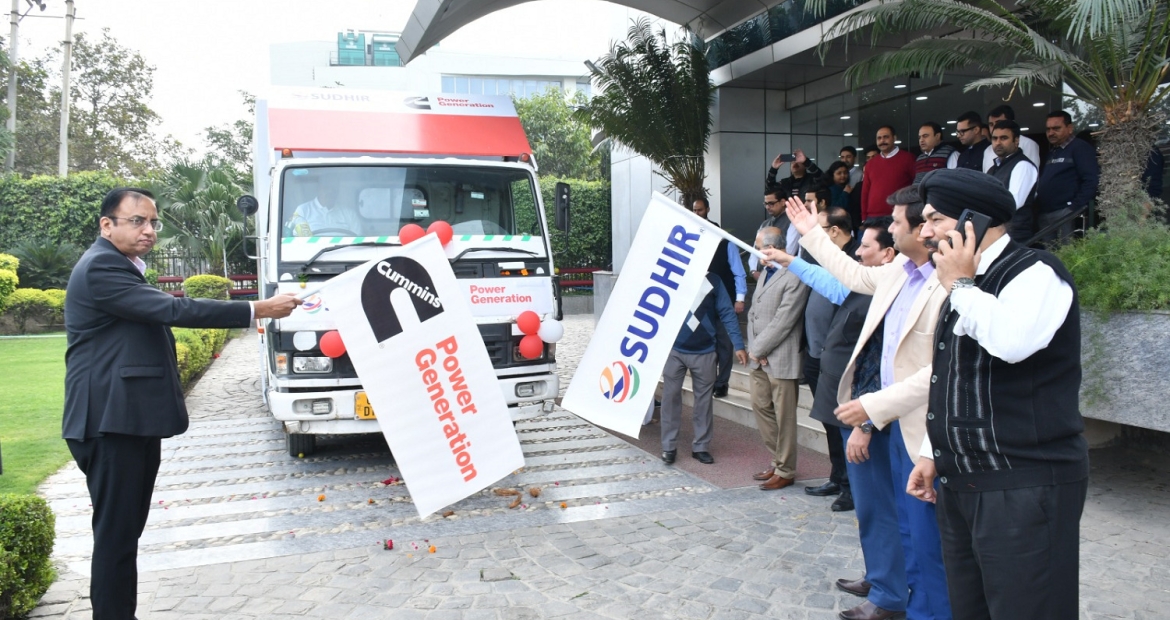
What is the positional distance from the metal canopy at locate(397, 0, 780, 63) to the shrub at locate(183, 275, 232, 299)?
7.91 metres

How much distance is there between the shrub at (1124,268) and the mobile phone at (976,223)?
372cm

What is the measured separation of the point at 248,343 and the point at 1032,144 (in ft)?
50.1

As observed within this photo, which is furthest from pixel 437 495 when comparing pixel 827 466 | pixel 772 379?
pixel 827 466

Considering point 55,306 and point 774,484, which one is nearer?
point 774,484

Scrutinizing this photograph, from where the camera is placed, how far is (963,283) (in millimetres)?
2350

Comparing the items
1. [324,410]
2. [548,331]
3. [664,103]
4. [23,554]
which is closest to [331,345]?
[324,410]

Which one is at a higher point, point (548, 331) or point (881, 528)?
point (548, 331)

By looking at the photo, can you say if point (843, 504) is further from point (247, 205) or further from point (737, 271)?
point (247, 205)

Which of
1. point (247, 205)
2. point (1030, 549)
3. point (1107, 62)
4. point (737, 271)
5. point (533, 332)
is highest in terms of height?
→ point (1107, 62)

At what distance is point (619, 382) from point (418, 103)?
3789 mm

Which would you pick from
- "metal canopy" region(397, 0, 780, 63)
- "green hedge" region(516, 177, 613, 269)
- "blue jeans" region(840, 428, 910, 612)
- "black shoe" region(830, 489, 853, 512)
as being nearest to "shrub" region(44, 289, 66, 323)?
"metal canopy" region(397, 0, 780, 63)

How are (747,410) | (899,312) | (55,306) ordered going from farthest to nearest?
(55,306) → (747,410) → (899,312)

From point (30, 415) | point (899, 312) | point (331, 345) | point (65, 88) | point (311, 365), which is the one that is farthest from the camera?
point (65, 88)

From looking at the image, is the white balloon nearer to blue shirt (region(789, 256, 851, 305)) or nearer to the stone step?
the stone step
